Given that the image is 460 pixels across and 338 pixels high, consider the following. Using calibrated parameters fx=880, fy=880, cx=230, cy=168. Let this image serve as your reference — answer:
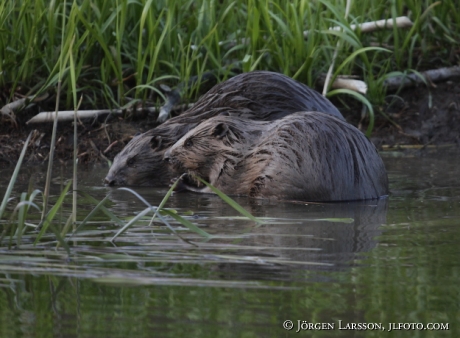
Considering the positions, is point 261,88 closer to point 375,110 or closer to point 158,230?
point 375,110

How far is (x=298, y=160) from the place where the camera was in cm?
423

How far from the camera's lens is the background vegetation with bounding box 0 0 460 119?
19.7ft

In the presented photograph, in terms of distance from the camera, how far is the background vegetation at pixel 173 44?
6.02 m

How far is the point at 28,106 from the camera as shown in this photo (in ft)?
20.3

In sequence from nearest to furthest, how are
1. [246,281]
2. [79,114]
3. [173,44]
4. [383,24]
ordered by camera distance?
[246,281] < [79,114] < [173,44] < [383,24]

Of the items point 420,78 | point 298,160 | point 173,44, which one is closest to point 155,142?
point 173,44

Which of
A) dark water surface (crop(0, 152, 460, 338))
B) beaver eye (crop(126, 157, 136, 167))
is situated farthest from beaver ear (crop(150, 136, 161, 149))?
dark water surface (crop(0, 152, 460, 338))

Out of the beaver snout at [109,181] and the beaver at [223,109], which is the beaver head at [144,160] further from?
the beaver snout at [109,181]

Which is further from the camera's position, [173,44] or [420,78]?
[420,78]

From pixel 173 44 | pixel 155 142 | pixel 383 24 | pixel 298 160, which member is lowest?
pixel 155 142

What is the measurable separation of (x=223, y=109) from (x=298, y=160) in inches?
45.6

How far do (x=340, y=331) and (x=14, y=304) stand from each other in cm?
79

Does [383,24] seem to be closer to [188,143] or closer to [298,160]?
[188,143]

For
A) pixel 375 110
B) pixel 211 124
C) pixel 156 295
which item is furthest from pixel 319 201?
pixel 375 110
